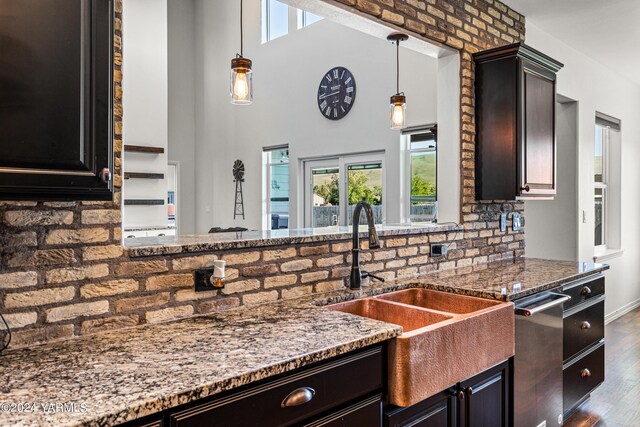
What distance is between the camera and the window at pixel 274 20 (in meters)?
6.80

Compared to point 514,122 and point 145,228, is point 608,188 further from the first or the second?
point 145,228

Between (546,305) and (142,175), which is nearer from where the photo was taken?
(546,305)

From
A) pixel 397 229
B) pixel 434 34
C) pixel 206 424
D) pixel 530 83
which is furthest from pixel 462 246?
pixel 206 424

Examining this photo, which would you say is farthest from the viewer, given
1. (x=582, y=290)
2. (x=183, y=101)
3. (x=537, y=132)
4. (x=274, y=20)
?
(x=183, y=101)

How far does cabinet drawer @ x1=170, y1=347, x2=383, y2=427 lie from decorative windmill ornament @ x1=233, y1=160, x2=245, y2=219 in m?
6.24

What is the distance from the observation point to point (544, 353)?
2.39 meters

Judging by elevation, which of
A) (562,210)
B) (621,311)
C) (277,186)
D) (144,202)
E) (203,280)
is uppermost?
(277,186)

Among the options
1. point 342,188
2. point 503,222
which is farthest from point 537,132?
point 342,188

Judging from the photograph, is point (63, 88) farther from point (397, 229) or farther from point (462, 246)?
point (462, 246)

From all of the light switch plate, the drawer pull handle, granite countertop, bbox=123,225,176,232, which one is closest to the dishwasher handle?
the light switch plate

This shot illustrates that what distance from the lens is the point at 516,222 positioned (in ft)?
11.7

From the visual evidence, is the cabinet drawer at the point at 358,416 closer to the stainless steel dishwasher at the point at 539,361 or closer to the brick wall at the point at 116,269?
the brick wall at the point at 116,269

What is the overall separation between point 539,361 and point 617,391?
1.49 metres

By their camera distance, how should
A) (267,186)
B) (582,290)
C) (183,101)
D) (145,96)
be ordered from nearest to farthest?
(582,290) → (145,96) → (267,186) → (183,101)
